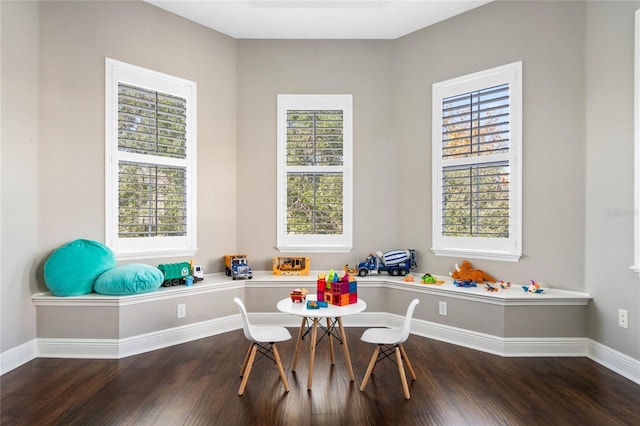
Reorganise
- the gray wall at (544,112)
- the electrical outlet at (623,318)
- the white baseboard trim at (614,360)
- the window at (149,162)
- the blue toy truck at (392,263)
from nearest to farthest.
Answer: the white baseboard trim at (614,360), the electrical outlet at (623,318), the gray wall at (544,112), the window at (149,162), the blue toy truck at (392,263)

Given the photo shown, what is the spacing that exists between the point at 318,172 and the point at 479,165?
1.85m

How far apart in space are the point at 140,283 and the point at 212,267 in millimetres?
1100

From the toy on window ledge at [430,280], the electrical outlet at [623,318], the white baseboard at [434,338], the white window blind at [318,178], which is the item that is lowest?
the white baseboard at [434,338]

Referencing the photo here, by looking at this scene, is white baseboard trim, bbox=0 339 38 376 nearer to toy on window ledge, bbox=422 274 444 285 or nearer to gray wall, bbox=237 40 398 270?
gray wall, bbox=237 40 398 270

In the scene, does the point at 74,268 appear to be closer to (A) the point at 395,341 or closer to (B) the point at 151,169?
(B) the point at 151,169

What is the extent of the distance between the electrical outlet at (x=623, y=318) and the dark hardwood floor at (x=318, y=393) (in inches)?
15.9

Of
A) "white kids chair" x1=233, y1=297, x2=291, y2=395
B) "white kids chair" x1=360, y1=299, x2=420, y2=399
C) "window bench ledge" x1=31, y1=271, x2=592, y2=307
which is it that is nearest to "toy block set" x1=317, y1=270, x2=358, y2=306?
"white kids chair" x1=360, y1=299, x2=420, y2=399

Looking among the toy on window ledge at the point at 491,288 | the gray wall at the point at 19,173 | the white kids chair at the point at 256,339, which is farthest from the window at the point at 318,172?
the gray wall at the point at 19,173

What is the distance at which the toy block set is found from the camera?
9.62 feet

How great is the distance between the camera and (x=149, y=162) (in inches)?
154

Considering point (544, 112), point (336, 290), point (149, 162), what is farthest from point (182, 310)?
point (544, 112)

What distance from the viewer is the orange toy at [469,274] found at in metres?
3.87

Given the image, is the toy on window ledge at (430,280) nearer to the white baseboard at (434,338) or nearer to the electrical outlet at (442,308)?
the electrical outlet at (442,308)

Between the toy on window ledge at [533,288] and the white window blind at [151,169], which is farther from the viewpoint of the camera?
the white window blind at [151,169]
